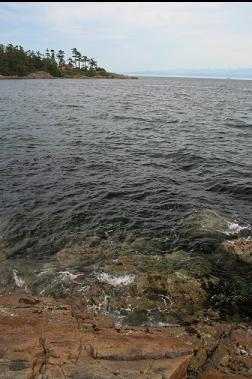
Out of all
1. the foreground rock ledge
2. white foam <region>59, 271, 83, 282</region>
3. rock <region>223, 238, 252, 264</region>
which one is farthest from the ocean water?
the foreground rock ledge

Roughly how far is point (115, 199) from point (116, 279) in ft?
25.1

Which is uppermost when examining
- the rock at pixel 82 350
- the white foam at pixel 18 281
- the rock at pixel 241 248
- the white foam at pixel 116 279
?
the rock at pixel 82 350

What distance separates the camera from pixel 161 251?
14.1 meters

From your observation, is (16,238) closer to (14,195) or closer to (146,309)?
(14,195)

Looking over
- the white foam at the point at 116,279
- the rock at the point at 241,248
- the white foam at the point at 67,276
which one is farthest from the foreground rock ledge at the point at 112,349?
the rock at the point at 241,248

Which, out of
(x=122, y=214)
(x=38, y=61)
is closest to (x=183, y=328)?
(x=122, y=214)

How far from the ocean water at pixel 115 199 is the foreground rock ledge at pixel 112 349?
1.67 metres

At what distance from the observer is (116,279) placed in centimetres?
1221

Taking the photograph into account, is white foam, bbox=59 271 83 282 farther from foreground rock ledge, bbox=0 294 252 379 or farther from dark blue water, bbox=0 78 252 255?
foreground rock ledge, bbox=0 294 252 379

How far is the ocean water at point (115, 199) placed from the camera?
1340cm

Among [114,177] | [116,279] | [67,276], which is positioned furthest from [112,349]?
[114,177]

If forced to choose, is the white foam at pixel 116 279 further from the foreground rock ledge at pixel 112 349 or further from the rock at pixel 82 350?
the rock at pixel 82 350

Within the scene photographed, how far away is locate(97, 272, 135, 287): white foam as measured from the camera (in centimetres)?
1201

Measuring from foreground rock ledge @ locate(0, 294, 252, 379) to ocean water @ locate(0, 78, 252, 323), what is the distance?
5.49ft
